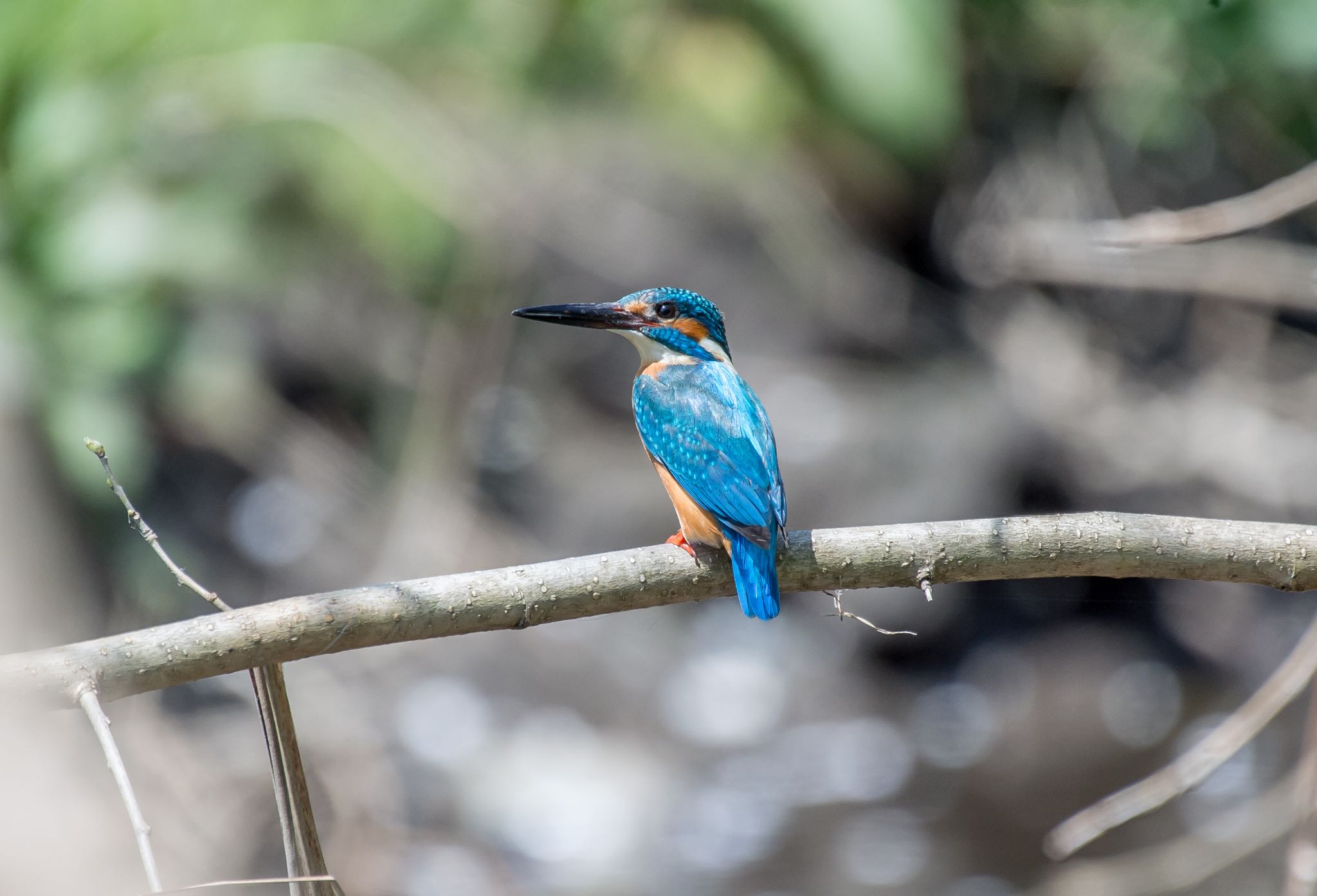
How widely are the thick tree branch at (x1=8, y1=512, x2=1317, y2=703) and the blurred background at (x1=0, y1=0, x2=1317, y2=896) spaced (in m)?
2.79

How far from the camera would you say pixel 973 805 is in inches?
222

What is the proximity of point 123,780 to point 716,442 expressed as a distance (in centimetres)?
160

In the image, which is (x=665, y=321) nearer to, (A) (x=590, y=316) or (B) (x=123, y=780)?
(A) (x=590, y=316)

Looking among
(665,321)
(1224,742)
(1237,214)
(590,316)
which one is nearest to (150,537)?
(590,316)

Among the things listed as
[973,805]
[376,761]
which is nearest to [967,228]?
[973,805]

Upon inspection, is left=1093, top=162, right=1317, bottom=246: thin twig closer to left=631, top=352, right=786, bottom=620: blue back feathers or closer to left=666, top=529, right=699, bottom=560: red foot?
left=631, top=352, right=786, bottom=620: blue back feathers

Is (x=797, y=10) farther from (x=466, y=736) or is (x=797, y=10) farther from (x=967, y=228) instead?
(x=466, y=736)

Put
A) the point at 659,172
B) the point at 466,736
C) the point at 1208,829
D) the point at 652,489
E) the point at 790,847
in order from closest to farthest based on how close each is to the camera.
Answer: the point at 1208,829 < the point at 790,847 < the point at 466,736 < the point at 652,489 < the point at 659,172

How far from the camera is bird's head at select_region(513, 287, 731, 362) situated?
3055 millimetres

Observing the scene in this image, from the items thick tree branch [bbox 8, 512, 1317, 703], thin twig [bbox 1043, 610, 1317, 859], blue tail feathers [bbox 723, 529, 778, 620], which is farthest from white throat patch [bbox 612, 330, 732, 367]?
thin twig [bbox 1043, 610, 1317, 859]

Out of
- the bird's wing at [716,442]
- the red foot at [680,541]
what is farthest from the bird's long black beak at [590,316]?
the red foot at [680,541]

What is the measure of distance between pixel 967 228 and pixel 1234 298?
1726mm

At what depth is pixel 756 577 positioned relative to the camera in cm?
220

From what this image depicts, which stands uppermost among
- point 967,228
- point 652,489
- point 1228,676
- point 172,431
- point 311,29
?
point 311,29
